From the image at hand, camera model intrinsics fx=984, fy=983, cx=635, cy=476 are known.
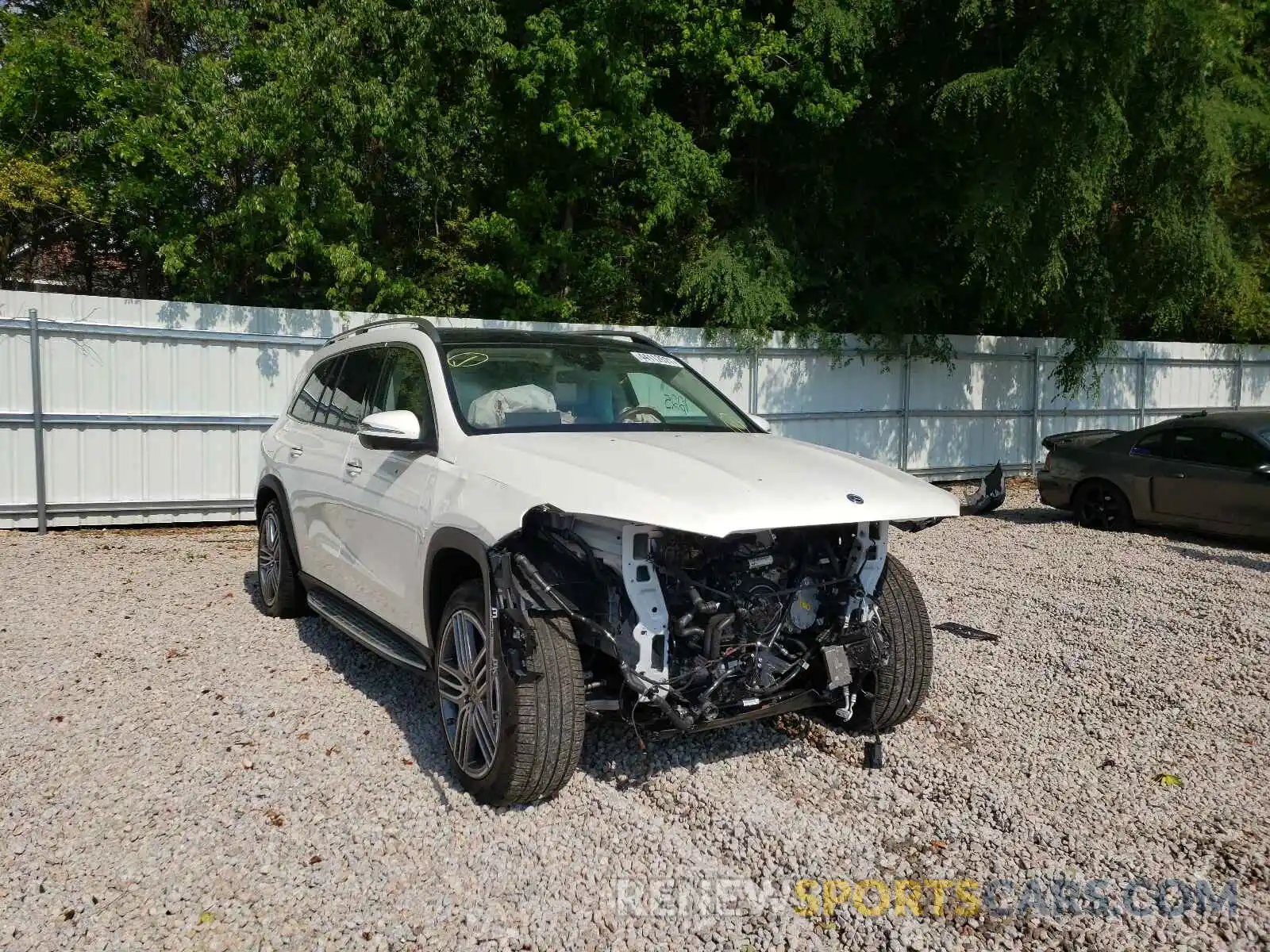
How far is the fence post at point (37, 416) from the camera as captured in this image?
9492mm

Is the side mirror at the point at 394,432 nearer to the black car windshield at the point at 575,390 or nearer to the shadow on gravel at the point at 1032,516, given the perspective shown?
the black car windshield at the point at 575,390

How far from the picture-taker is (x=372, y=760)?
14.4ft

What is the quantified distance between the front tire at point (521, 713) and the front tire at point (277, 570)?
2750 mm

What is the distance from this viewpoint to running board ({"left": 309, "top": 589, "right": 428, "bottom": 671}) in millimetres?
4531

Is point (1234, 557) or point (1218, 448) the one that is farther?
point (1218, 448)

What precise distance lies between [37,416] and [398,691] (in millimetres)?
6478

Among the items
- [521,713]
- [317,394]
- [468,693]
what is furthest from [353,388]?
[521,713]

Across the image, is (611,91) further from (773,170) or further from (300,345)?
(300,345)

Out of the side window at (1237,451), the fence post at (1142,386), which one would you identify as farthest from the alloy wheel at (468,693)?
the fence post at (1142,386)

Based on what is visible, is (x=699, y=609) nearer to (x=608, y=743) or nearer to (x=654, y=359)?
(x=608, y=743)

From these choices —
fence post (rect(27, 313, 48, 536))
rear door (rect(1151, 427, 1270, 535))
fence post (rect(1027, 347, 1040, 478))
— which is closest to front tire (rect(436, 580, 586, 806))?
fence post (rect(27, 313, 48, 536))

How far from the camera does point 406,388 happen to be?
497 cm

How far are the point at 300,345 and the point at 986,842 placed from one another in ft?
29.8

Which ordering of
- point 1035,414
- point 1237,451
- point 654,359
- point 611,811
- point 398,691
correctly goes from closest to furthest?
point 611,811, point 398,691, point 654,359, point 1237,451, point 1035,414
